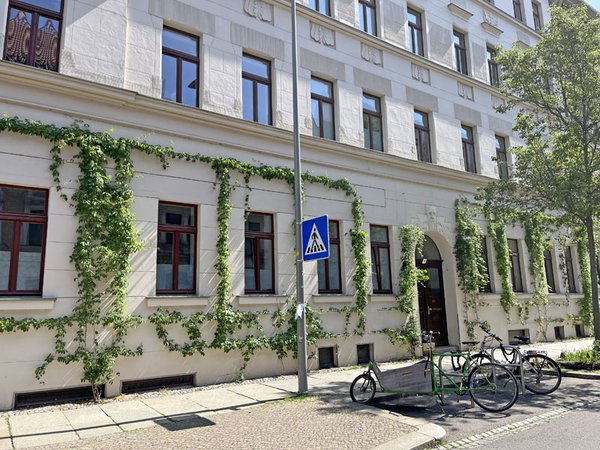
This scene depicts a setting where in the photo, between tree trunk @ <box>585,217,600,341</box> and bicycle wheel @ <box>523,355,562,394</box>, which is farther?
tree trunk @ <box>585,217,600,341</box>

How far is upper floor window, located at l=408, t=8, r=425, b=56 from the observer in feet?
51.9

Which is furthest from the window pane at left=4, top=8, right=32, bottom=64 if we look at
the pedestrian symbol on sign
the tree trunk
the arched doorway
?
the tree trunk

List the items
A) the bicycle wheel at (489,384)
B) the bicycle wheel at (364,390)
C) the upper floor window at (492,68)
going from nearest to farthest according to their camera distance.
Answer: the bicycle wheel at (489,384)
the bicycle wheel at (364,390)
the upper floor window at (492,68)

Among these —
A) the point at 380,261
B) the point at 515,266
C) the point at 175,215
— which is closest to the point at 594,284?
the point at 380,261

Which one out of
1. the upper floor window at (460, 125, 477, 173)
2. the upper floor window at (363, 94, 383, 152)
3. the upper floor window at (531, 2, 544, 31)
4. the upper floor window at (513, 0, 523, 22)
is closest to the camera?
the upper floor window at (363, 94, 383, 152)

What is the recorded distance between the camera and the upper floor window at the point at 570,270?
19.8 meters

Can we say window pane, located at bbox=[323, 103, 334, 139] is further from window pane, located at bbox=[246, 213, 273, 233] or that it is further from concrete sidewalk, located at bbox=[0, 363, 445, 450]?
concrete sidewalk, located at bbox=[0, 363, 445, 450]

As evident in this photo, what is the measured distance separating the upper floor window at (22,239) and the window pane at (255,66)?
5704 mm

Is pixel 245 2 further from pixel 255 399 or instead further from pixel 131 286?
pixel 255 399

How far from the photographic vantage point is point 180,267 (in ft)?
32.4

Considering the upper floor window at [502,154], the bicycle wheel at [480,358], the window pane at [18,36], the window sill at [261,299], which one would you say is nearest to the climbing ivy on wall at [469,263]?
the upper floor window at [502,154]

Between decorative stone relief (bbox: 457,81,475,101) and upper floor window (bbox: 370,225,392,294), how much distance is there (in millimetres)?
6639

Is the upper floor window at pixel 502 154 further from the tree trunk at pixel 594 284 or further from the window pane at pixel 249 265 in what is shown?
the window pane at pixel 249 265

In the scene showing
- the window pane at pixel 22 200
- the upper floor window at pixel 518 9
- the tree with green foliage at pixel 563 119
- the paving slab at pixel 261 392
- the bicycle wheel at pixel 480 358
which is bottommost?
the paving slab at pixel 261 392
